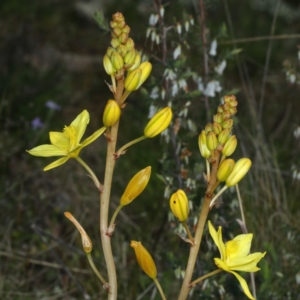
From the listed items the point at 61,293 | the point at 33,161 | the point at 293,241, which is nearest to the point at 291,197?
the point at 293,241

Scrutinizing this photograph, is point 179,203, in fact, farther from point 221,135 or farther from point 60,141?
point 60,141

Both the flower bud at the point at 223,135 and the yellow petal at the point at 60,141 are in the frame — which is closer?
the flower bud at the point at 223,135

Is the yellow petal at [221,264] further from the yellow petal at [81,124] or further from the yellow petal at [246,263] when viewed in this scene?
the yellow petal at [81,124]

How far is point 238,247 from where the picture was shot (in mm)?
1598

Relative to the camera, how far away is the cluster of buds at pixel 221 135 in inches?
58.9

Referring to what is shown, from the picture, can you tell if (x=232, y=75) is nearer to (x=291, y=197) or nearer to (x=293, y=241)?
(x=291, y=197)

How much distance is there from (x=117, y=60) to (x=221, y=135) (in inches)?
11.7

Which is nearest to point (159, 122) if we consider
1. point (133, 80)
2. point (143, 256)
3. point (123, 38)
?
point (133, 80)

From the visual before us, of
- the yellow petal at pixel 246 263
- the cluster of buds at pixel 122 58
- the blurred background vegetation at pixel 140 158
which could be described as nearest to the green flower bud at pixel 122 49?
the cluster of buds at pixel 122 58

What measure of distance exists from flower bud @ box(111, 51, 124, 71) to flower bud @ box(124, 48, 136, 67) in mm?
13

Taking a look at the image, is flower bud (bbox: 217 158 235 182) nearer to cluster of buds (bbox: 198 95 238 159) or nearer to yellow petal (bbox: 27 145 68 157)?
cluster of buds (bbox: 198 95 238 159)

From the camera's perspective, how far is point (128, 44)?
1.54m

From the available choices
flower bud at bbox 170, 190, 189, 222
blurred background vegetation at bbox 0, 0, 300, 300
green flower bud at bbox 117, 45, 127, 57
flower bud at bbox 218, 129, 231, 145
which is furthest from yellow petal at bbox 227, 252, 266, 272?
blurred background vegetation at bbox 0, 0, 300, 300

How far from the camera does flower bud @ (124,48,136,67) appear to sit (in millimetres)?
1540
